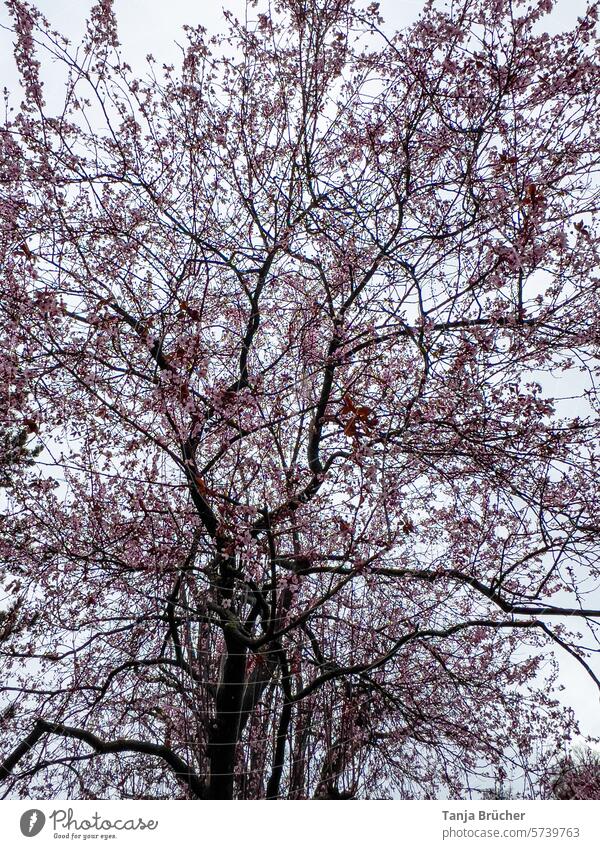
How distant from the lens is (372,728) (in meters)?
5.27
